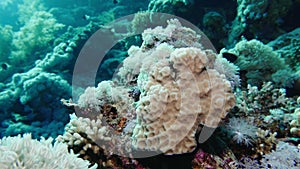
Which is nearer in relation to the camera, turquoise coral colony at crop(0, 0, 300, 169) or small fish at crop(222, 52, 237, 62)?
turquoise coral colony at crop(0, 0, 300, 169)

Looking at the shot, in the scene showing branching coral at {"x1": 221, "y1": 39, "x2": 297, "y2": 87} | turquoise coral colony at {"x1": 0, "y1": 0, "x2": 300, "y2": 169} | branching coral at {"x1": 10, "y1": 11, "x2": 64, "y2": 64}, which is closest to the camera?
turquoise coral colony at {"x1": 0, "y1": 0, "x2": 300, "y2": 169}

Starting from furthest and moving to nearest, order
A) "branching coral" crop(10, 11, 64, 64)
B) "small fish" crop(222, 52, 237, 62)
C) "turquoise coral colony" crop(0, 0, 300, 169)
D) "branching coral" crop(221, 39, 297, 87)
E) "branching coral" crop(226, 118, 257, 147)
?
"branching coral" crop(10, 11, 64, 64) → "small fish" crop(222, 52, 237, 62) → "branching coral" crop(221, 39, 297, 87) → "branching coral" crop(226, 118, 257, 147) → "turquoise coral colony" crop(0, 0, 300, 169)

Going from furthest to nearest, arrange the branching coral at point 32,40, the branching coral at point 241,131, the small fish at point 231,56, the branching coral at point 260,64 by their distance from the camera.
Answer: the branching coral at point 32,40 < the small fish at point 231,56 < the branching coral at point 260,64 < the branching coral at point 241,131

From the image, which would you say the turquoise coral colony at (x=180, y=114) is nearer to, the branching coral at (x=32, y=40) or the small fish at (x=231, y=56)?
the small fish at (x=231, y=56)

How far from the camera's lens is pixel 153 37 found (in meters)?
3.24

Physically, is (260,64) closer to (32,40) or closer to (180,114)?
(180,114)

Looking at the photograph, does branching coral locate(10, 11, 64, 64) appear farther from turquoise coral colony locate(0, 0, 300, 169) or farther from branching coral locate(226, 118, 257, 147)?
branching coral locate(226, 118, 257, 147)

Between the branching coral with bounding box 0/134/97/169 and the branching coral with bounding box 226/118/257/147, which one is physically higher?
the branching coral with bounding box 0/134/97/169

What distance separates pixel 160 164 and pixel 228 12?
23.8 ft

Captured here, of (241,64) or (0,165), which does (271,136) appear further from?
(0,165)

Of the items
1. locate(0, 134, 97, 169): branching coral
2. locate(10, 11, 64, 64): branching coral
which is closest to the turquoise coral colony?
locate(0, 134, 97, 169): branching coral

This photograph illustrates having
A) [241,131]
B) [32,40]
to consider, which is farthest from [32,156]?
[32,40]

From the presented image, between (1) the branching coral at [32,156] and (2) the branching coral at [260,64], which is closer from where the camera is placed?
(1) the branching coral at [32,156]

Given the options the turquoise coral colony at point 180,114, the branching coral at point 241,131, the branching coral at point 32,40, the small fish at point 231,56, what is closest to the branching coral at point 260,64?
the turquoise coral colony at point 180,114
